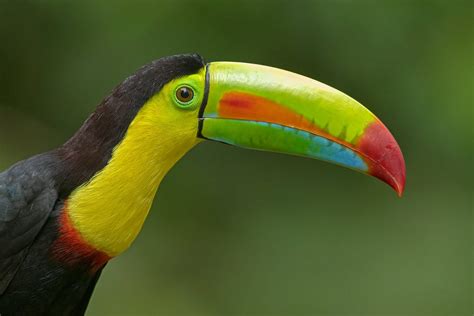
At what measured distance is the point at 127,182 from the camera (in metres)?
2.35

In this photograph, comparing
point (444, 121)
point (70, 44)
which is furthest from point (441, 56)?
point (70, 44)

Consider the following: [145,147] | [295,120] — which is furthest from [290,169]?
[145,147]

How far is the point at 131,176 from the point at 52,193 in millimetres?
229

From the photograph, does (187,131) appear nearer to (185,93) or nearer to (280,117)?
(185,93)

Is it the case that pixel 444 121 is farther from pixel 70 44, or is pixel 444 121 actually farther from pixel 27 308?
pixel 27 308

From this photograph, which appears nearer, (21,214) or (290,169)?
(21,214)

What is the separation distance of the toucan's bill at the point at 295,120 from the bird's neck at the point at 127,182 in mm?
110

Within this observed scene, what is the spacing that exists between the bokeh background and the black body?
1807mm

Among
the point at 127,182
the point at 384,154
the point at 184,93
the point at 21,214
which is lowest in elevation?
the point at 21,214

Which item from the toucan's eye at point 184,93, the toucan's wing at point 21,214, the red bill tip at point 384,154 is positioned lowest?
the toucan's wing at point 21,214

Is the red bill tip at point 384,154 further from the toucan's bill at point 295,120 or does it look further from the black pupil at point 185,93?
the black pupil at point 185,93

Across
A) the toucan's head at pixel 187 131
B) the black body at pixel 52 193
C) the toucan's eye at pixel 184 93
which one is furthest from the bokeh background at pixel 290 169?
the toucan's eye at pixel 184 93

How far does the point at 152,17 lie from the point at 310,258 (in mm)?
1413

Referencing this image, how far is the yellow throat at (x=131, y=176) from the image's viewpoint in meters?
2.34
